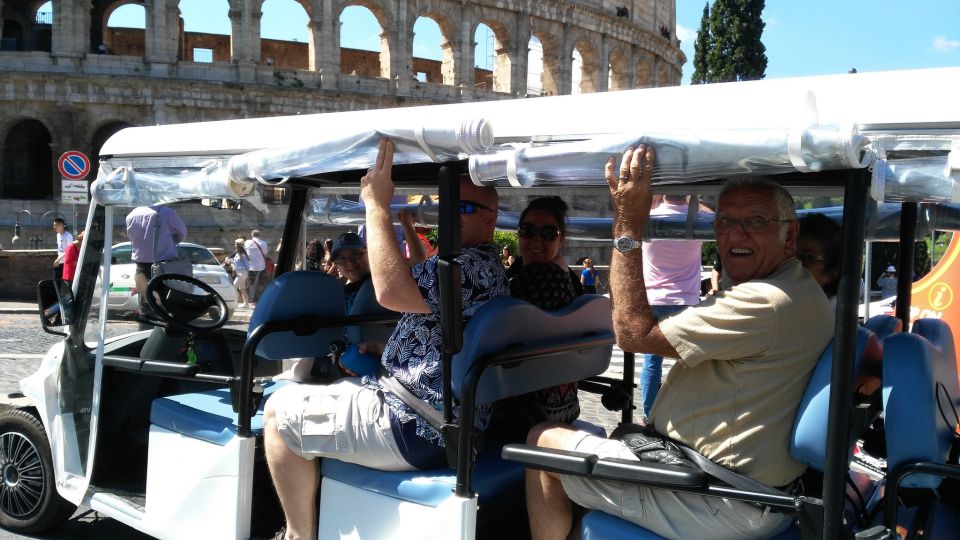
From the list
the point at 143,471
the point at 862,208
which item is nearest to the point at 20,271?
the point at 143,471

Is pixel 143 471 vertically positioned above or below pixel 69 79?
below

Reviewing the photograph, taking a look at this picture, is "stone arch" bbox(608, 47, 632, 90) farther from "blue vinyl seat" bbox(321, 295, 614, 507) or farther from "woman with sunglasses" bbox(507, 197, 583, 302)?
"blue vinyl seat" bbox(321, 295, 614, 507)

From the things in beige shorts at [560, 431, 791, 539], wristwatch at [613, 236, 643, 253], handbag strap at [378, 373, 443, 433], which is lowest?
beige shorts at [560, 431, 791, 539]

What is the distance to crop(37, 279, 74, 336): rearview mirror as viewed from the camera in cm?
415

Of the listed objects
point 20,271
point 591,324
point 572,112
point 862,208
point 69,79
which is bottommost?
point 20,271

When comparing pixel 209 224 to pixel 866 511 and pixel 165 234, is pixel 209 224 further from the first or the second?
pixel 866 511

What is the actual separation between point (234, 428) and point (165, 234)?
3.32 m

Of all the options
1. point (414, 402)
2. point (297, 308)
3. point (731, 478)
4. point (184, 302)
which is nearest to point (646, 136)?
point (731, 478)

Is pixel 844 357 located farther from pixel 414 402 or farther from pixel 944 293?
pixel 944 293

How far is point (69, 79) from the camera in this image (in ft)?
105

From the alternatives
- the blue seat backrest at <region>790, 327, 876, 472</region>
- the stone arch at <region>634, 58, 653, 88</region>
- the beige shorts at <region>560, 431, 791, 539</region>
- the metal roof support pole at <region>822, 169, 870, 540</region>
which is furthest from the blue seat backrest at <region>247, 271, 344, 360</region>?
the stone arch at <region>634, 58, 653, 88</region>

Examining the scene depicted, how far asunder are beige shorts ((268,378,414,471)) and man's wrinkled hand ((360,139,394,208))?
2.50ft

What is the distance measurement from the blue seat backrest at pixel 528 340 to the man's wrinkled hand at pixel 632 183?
2.19 feet

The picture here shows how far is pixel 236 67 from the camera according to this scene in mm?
33750
